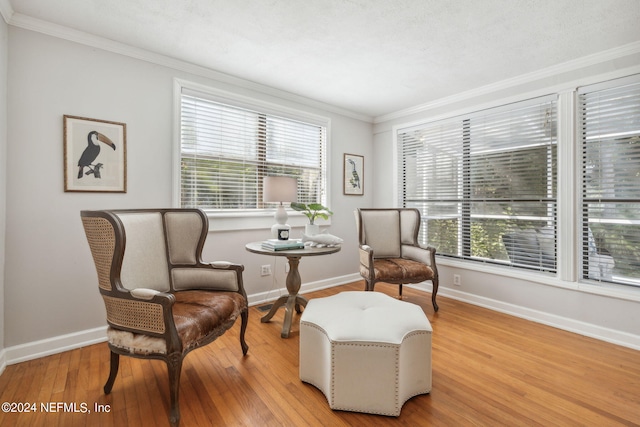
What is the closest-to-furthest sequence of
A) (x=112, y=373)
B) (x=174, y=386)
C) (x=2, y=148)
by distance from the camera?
(x=174, y=386) < (x=112, y=373) < (x=2, y=148)

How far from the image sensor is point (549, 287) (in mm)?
2895

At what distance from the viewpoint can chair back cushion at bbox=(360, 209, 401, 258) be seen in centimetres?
354

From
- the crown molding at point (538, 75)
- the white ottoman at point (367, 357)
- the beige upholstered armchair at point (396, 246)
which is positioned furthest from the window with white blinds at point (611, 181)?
the white ottoman at point (367, 357)

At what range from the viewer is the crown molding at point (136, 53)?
2131mm

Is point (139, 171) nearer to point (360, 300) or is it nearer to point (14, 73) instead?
point (14, 73)

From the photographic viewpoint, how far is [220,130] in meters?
3.14

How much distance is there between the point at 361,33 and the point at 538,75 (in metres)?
1.94

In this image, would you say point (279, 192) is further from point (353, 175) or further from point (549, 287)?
point (549, 287)

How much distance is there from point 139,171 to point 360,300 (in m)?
2.16

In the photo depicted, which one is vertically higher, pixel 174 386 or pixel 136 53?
pixel 136 53

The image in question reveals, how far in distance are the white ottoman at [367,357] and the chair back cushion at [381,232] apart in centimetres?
167

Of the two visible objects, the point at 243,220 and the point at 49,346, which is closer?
the point at 49,346

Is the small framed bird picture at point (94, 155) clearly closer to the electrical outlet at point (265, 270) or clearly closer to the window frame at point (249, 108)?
the window frame at point (249, 108)

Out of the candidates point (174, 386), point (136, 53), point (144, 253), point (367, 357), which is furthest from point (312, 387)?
point (136, 53)
